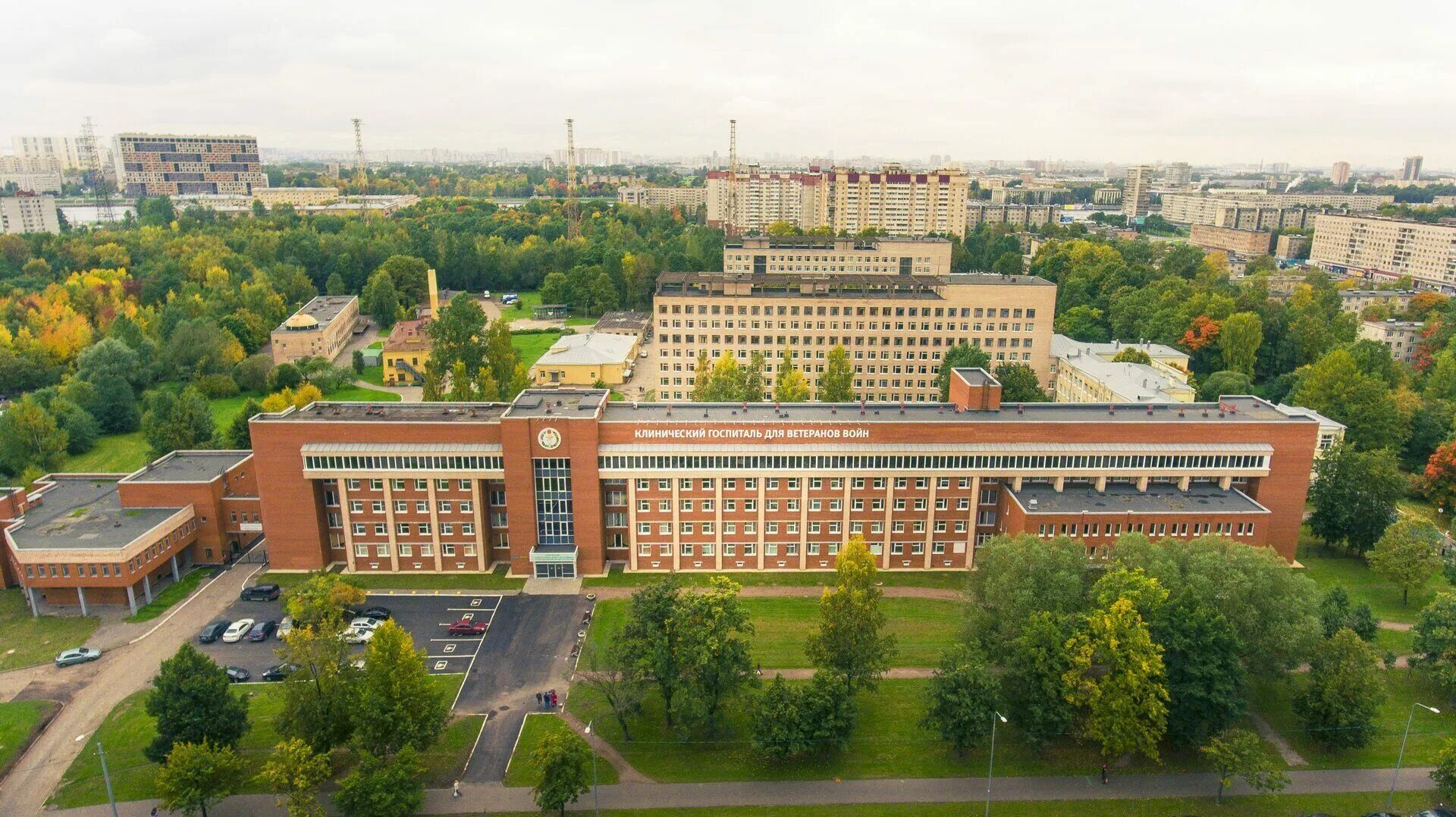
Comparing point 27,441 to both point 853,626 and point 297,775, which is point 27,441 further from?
point 853,626

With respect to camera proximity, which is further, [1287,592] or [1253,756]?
[1287,592]

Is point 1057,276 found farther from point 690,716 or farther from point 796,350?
point 690,716

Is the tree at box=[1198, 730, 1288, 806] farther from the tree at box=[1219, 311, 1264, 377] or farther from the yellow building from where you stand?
the yellow building

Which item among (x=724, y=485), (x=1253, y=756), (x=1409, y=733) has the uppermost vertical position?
Answer: (x=724, y=485)

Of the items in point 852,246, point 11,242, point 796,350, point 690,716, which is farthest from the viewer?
point 11,242

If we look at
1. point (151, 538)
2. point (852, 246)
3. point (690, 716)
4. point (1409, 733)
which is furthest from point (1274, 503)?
point (852, 246)

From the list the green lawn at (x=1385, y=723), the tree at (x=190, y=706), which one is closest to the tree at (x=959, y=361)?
the green lawn at (x=1385, y=723)

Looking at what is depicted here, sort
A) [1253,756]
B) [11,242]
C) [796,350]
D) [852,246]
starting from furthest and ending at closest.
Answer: [11,242] → [852,246] → [796,350] → [1253,756]
